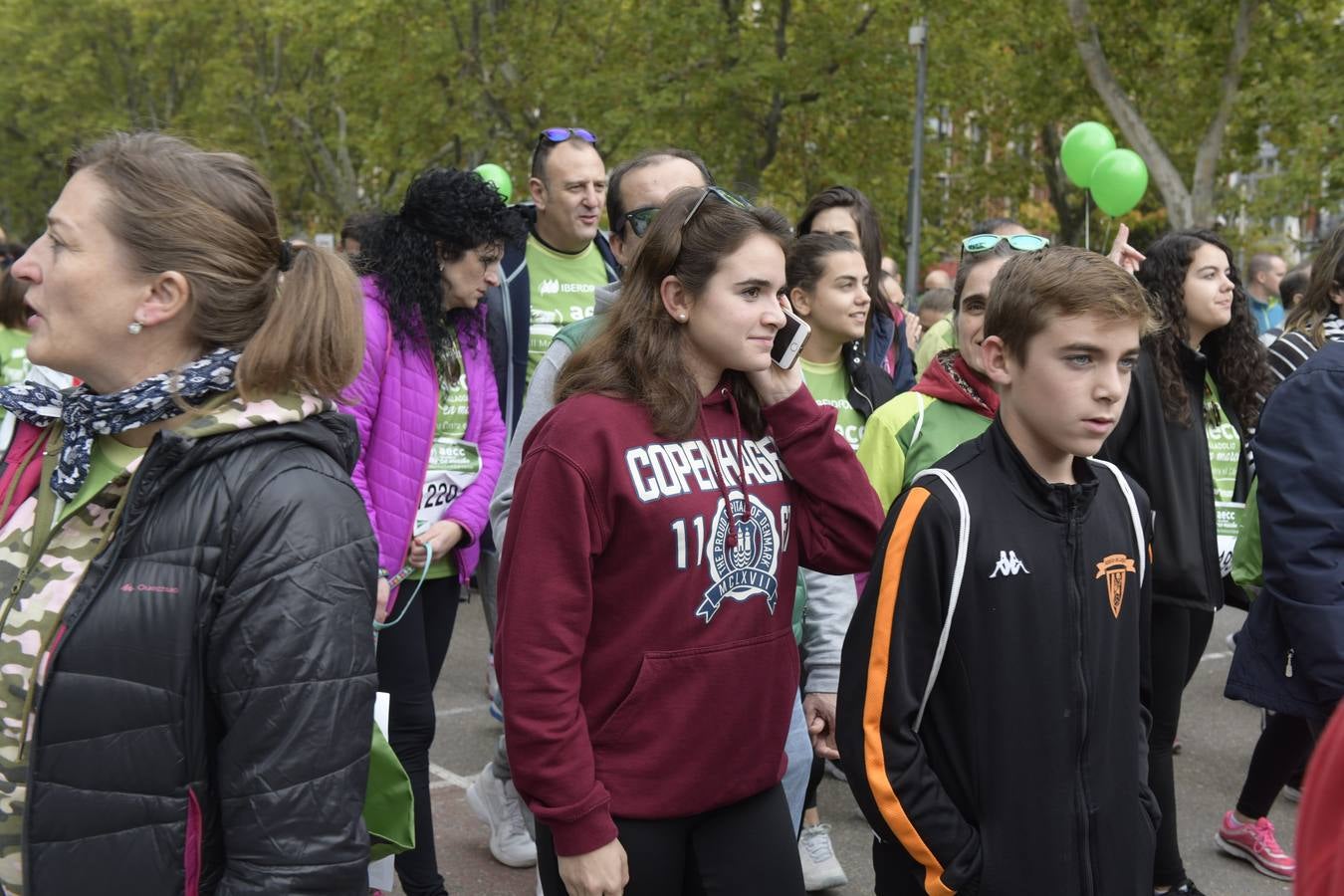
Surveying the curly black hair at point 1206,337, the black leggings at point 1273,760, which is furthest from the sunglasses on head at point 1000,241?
the black leggings at point 1273,760

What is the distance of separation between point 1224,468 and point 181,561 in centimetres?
383

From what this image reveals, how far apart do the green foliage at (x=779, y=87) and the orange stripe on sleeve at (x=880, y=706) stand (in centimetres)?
1833

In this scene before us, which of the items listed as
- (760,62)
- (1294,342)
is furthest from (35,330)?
(760,62)

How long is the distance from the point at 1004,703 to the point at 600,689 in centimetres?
75

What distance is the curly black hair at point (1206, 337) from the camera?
14.3 ft

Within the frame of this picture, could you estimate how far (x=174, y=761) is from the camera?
1898 millimetres

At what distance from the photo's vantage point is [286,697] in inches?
74.9

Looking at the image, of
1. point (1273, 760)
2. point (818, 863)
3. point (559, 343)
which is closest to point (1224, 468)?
point (1273, 760)

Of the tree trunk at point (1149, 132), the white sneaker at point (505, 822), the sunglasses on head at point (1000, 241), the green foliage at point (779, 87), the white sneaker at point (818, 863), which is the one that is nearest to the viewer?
the sunglasses on head at point (1000, 241)

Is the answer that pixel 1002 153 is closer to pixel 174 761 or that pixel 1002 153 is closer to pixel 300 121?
pixel 300 121

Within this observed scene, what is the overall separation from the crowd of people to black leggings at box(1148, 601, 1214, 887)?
2cm

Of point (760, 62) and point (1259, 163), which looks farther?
point (1259, 163)

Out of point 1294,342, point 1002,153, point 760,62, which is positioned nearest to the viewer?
point 1294,342

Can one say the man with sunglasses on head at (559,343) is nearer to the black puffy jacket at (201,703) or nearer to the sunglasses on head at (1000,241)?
the sunglasses on head at (1000,241)
